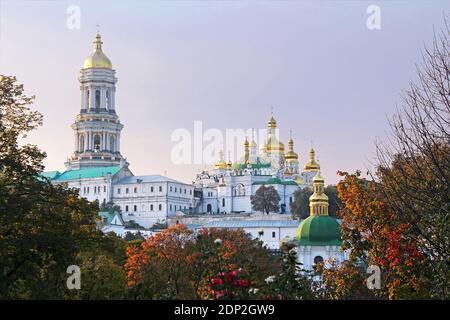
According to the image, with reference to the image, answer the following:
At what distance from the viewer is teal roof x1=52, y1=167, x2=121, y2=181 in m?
122

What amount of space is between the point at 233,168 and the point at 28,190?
109357 millimetres

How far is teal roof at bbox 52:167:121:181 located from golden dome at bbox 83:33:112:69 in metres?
12.7

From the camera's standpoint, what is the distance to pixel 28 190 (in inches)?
813

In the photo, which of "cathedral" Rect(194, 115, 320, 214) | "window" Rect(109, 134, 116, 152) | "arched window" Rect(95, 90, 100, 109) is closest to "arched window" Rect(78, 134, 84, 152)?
"window" Rect(109, 134, 116, 152)

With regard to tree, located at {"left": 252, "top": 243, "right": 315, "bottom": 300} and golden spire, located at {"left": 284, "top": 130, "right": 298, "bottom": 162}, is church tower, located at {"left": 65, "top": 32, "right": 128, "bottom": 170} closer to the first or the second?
golden spire, located at {"left": 284, "top": 130, "right": 298, "bottom": 162}

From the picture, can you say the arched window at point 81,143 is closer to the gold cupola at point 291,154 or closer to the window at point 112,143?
the window at point 112,143

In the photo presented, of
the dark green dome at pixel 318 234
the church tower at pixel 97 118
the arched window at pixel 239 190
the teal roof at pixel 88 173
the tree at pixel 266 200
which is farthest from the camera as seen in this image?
the arched window at pixel 239 190

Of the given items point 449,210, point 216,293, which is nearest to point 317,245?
point 449,210

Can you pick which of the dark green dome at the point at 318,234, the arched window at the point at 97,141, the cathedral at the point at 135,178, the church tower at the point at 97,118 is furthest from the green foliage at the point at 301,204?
the dark green dome at the point at 318,234

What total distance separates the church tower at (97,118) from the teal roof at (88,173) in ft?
5.59

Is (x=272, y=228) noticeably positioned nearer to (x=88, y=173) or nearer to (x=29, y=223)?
(x=88, y=173)

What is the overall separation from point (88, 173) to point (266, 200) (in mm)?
22086

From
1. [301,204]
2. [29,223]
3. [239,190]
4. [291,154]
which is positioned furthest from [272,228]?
[29,223]

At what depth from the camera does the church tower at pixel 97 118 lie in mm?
123312
